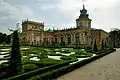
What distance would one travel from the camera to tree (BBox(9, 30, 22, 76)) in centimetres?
942

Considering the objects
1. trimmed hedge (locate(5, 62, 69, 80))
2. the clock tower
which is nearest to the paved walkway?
trimmed hedge (locate(5, 62, 69, 80))

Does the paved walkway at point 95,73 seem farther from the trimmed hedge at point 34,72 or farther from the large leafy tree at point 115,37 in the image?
the large leafy tree at point 115,37

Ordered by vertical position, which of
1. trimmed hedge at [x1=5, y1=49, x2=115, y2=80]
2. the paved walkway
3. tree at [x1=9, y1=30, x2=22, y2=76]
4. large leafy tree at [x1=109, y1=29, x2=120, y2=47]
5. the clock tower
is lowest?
the paved walkway

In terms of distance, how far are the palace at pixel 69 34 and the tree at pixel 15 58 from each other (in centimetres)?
6313

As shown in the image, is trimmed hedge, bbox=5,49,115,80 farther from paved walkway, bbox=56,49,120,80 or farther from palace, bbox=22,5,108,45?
palace, bbox=22,5,108,45

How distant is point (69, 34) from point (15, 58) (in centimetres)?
7087

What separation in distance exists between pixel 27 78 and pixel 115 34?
2869 inches

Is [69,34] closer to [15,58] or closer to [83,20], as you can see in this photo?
[83,20]

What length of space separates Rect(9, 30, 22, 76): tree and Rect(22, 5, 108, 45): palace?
6313cm

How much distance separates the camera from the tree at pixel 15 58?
9422mm

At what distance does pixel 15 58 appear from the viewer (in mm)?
9492

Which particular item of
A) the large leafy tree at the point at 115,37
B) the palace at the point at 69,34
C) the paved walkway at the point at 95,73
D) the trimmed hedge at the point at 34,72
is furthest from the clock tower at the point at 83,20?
the trimmed hedge at the point at 34,72

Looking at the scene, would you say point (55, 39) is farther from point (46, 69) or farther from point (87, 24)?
point (46, 69)

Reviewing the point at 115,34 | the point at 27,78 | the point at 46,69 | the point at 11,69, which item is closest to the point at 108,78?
the point at 46,69
